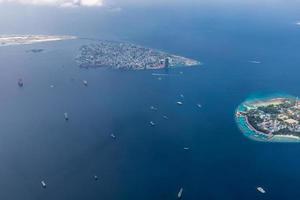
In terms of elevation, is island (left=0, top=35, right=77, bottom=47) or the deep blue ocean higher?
island (left=0, top=35, right=77, bottom=47)

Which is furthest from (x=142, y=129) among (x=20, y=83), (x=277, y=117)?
(x=20, y=83)

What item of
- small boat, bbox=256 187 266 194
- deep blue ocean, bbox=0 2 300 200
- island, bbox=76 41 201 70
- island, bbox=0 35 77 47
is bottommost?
small boat, bbox=256 187 266 194

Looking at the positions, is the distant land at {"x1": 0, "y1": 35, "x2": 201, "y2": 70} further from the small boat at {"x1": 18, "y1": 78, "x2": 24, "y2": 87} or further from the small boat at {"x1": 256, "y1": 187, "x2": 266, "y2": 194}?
the small boat at {"x1": 256, "y1": 187, "x2": 266, "y2": 194}

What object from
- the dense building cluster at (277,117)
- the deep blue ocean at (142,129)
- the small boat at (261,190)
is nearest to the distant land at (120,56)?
the deep blue ocean at (142,129)

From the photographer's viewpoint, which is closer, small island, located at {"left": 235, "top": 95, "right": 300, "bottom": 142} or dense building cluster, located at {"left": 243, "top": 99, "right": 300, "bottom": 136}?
small island, located at {"left": 235, "top": 95, "right": 300, "bottom": 142}

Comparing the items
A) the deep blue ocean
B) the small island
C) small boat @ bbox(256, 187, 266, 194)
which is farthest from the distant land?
small boat @ bbox(256, 187, 266, 194)

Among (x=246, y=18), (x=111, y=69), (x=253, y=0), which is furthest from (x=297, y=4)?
(x=111, y=69)

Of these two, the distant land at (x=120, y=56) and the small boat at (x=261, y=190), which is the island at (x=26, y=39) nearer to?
the distant land at (x=120, y=56)
